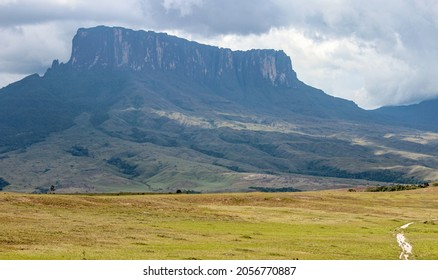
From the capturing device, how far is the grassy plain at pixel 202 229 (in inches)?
2279

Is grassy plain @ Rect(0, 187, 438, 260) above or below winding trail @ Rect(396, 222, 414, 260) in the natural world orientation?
below

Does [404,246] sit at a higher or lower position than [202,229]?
higher

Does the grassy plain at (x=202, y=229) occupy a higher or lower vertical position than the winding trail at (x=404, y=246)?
lower

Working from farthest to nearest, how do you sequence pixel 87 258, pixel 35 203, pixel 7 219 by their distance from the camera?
pixel 35 203 < pixel 7 219 < pixel 87 258

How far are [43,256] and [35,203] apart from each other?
2046 inches

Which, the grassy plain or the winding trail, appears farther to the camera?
the winding trail

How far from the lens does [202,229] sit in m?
82.8

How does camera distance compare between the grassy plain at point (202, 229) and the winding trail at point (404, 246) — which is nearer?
the grassy plain at point (202, 229)

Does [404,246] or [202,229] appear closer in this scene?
[404,246]

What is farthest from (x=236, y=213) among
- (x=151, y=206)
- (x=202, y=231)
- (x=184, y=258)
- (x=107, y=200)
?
(x=184, y=258)

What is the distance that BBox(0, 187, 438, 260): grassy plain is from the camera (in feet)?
190
